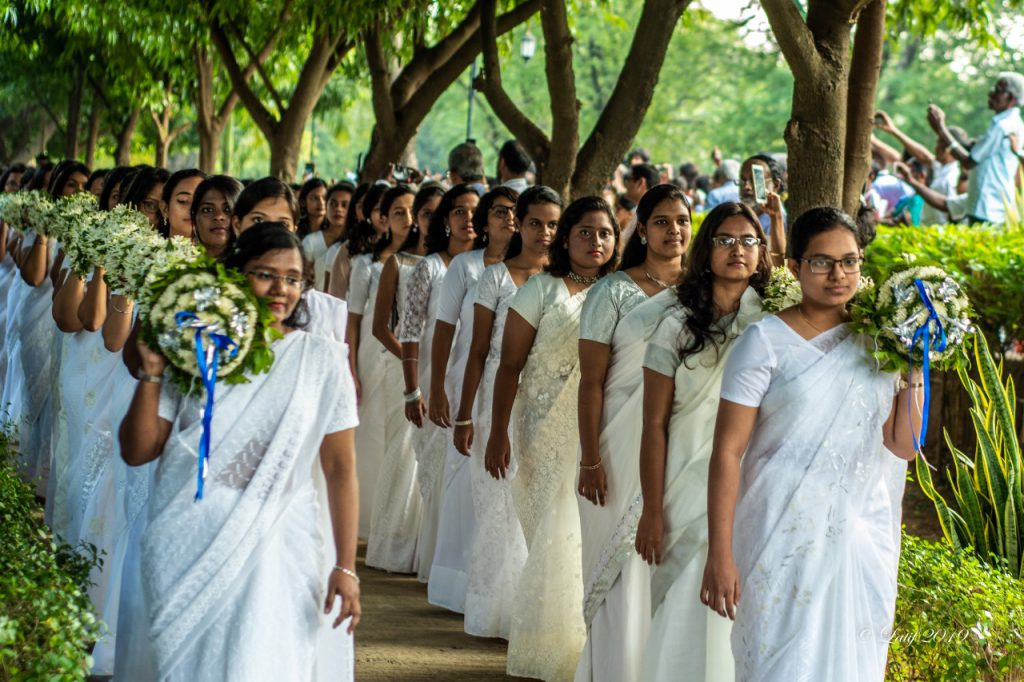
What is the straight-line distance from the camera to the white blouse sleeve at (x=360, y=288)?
33.9 feet

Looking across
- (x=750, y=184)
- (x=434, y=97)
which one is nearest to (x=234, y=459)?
(x=750, y=184)

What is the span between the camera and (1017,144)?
13539 mm

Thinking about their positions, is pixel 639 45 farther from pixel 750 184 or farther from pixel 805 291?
pixel 805 291

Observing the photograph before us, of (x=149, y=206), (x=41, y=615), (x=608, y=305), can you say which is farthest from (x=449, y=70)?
(x=41, y=615)

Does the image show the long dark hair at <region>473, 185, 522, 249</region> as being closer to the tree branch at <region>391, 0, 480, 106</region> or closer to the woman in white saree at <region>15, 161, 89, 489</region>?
the woman in white saree at <region>15, 161, 89, 489</region>

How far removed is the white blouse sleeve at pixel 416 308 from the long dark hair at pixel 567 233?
6.45 ft

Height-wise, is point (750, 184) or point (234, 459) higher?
point (750, 184)

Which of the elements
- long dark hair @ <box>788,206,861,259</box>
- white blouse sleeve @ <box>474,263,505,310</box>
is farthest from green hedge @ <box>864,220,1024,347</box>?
long dark hair @ <box>788,206,861,259</box>

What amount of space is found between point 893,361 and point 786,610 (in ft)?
3.05

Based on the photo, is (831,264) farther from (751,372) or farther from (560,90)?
(560,90)

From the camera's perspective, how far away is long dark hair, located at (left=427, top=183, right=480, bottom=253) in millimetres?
9102

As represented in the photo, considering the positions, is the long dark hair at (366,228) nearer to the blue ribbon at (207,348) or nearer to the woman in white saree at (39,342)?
the woman in white saree at (39,342)

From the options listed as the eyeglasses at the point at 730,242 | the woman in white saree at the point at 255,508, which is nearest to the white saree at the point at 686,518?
the eyeglasses at the point at 730,242

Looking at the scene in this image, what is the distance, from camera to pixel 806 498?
5.13m
